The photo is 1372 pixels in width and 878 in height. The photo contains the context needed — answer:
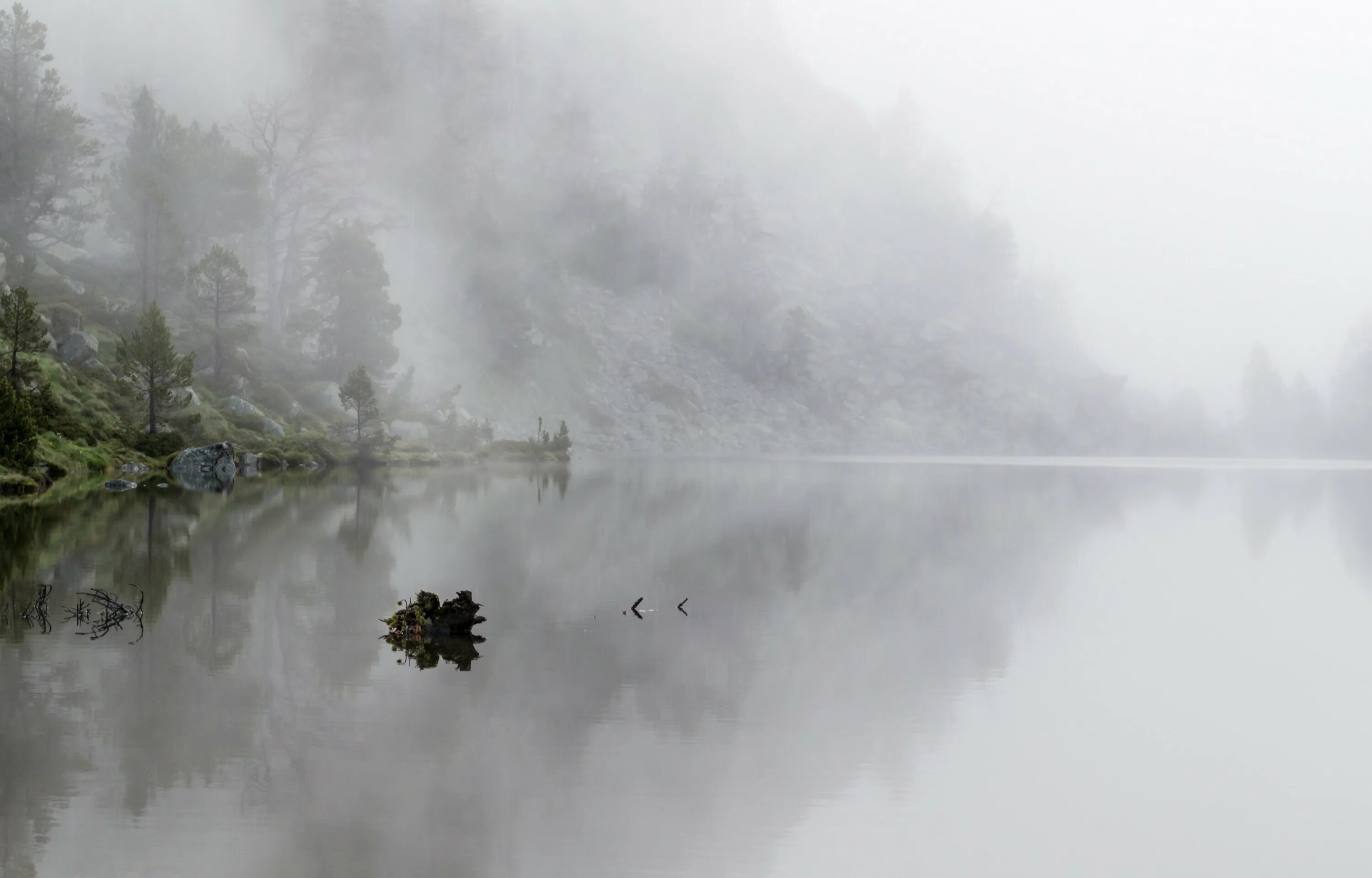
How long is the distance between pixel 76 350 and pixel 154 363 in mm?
8796

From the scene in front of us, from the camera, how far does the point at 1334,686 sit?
16750 millimetres

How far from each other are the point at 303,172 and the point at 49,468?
7891 centimetres

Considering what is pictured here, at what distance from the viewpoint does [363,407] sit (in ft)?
291

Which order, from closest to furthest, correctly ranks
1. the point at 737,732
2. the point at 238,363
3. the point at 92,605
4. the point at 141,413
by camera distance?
the point at 737,732, the point at 92,605, the point at 141,413, the point at 238,363

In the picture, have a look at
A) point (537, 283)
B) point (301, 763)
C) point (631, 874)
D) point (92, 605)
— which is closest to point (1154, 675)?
point (631, 874)

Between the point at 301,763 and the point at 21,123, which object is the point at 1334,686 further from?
the point at 21,123

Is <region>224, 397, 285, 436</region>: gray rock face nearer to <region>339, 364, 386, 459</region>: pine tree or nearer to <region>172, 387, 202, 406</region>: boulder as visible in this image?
<region>172, 387, 202, 406</region>: boulder

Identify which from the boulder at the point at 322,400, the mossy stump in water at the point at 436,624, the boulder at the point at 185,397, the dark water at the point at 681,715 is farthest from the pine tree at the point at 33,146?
the mossy stump in water at the point at 436,624

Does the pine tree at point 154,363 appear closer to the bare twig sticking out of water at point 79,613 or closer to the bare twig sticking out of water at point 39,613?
the bare twig sticking out of water at point 39,613

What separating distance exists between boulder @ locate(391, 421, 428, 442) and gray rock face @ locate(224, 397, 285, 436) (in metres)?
17.3

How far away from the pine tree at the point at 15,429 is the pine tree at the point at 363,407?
38.2 m

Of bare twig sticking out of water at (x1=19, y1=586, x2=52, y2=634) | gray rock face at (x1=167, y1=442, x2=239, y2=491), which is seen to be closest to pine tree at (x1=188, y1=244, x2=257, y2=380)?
gray rock face at (x1=167, y1=442, x2=239, y2=491)

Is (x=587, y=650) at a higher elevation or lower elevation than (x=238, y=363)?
lower

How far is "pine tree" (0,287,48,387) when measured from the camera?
51594 millimetres
